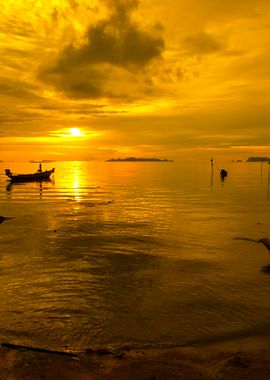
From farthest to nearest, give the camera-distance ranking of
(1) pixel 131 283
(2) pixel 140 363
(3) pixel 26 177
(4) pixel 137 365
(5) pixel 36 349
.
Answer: (3) pixel 26 177, (1) pixel 131 283, (5) pixel 36 349, (2) pixel 140 363, (4) pixel 137 365

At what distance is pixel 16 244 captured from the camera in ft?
70.8

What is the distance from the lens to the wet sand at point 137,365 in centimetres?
764

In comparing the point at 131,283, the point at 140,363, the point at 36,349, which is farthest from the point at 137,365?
the point at 131,283

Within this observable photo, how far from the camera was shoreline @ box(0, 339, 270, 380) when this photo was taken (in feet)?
25.1

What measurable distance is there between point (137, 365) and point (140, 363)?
0.47ft

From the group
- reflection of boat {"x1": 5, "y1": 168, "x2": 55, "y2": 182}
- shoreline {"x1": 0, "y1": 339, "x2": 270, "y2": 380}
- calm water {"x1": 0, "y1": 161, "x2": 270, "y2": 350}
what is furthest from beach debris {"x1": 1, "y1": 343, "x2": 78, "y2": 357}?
reflection of boat {"x1": 5, "y1": 168, "x2": 55, "y2": 182}

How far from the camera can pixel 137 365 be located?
323 inches

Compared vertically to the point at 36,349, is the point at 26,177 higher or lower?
higher

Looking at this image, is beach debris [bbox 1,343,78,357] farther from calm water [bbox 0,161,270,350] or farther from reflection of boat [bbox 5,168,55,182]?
reflection of boat [bbox 5,168,55,182]

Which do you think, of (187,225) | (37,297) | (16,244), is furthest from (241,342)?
(187,225)

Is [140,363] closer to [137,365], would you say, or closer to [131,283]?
[137,365]

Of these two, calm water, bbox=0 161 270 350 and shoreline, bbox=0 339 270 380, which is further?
calm water, bbox=0 161 270 350

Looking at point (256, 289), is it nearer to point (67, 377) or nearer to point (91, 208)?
point (67, 377)

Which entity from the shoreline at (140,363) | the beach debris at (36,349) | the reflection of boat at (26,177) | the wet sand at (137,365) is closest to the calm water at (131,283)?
the beach debris at (36,349)
